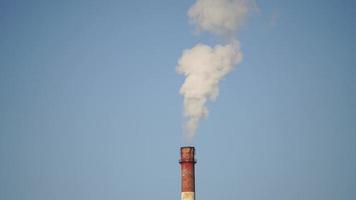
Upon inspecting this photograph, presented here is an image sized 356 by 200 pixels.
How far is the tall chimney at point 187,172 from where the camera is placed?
93.9ft

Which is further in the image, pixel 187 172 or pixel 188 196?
pixel 187 172

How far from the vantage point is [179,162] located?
97.8ft

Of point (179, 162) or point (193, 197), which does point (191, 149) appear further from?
point (193, 197)

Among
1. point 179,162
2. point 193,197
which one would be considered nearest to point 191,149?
point 179,162

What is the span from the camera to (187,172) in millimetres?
29000

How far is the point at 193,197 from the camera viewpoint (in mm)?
28656

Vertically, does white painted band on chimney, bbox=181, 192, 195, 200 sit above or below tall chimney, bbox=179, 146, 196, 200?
below

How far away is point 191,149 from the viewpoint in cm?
2977

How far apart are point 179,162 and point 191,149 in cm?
115

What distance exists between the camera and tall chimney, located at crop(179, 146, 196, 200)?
28.6 metres

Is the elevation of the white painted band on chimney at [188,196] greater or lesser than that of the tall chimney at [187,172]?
lesser

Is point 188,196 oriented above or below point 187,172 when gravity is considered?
below

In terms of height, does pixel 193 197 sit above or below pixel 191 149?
below

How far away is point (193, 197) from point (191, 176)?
1298 millimetres
